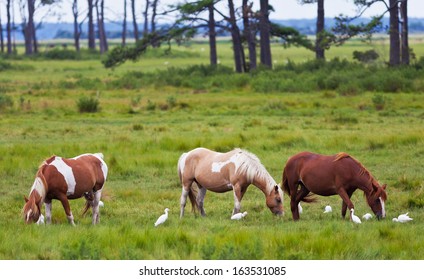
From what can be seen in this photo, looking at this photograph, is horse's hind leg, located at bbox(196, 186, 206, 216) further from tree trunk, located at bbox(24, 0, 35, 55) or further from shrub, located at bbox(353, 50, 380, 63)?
tree trunk, located at bbox(24, 0, 35, 55)

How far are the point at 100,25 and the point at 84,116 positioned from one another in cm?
5443

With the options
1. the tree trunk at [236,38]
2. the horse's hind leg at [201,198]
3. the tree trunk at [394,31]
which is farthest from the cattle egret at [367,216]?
the tree trunk at [236,38]

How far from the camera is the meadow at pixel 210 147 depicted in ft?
33.1

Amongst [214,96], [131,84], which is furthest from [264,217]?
[131,84]

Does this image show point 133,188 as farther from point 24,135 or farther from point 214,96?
point 214,96

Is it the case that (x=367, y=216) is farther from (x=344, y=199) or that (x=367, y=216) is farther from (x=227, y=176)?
(x=227, y=176)

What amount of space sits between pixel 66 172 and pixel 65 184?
0.18m

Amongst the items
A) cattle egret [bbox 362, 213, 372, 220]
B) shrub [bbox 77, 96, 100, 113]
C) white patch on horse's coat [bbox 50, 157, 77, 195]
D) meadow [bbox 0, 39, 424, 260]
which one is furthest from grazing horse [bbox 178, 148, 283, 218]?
shrub [bbox 77, 96, 100, 113]

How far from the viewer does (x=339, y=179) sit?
1248 centimetres

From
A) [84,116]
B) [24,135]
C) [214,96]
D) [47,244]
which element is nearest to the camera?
[47,244]

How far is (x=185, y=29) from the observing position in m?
43.4

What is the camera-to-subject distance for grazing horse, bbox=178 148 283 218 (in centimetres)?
1273

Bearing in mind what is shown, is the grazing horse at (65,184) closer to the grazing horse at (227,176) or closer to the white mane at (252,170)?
the grazing horse at (227,176)

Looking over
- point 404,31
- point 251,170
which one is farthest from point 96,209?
point 404,31
